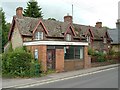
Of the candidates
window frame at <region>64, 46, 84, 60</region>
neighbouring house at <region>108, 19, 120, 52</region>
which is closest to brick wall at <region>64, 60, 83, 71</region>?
window frame at <region>64, 46, 84, 60</region>

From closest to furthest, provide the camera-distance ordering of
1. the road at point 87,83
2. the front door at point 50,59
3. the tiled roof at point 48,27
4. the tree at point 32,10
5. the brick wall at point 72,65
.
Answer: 1. the road at point 87,83
2. the front door at point 50,59
3. the brick wall at point 72,65
4. the tiled roof at point 48,27
5. the tree at point 32,10

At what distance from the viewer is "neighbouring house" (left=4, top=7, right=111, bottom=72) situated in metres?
27.1

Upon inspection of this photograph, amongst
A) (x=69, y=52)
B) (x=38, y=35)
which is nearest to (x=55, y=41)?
(x=69, y=52)

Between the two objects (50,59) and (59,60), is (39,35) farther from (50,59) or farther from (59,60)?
(50,59)

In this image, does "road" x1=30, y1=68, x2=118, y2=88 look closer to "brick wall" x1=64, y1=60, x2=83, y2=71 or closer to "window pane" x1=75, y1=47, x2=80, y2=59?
"brick wall" x1=64, y1=60, x2=83, y2=71

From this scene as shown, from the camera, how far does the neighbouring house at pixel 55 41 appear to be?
2714 cm

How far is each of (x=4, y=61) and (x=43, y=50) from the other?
4177mm

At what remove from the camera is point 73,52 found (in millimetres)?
30312

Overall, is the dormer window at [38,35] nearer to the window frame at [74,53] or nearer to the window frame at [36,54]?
the window frame at [74,53]

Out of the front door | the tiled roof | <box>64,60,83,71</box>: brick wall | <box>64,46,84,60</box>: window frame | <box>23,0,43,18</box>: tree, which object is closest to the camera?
the front door

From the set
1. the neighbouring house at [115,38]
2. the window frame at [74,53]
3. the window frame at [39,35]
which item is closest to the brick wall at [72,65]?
the window frame at [74,53]

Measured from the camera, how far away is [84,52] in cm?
3178

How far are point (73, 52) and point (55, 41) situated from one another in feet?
12.7

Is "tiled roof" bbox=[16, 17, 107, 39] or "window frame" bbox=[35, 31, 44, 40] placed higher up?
"tiled roof" bbox=[16, 17, 107, 39]
